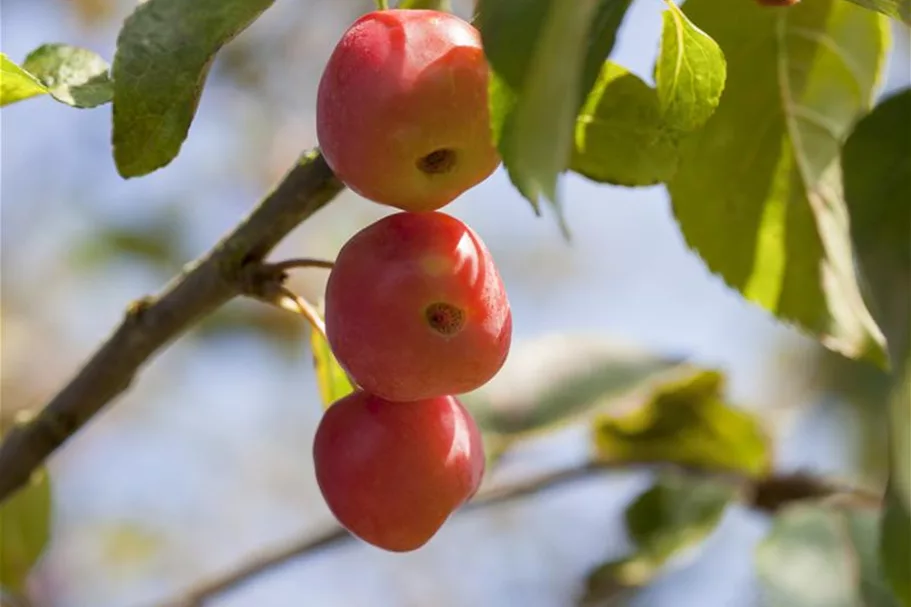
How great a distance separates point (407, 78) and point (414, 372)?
125mm

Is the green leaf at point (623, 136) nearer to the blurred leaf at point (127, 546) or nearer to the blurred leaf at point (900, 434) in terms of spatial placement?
the blurred leaf at point (900, 434)

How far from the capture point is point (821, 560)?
0.98 m

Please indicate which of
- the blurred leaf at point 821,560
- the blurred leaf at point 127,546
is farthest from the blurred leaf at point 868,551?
the blurred leaf at point 127,546

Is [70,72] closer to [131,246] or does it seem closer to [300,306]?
[300,306]

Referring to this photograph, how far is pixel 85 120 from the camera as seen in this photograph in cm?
262

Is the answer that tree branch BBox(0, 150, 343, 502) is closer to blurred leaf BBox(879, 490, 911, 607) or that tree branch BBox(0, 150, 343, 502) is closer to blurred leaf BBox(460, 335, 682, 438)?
blurred leaf BBox(879, 490, 911, 607)

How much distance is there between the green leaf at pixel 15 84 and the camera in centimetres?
52

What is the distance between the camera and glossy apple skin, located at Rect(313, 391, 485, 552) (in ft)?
1.79

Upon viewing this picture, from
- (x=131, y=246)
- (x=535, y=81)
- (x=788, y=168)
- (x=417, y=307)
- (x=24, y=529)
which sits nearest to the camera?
(x=535, y=81)

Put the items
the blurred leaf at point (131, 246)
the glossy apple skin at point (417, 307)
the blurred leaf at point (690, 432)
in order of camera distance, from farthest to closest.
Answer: the blurred leaf at point (131, 246)
the blurred leaf at point (690, 432)
the glossy apple skin at point (417, 307)

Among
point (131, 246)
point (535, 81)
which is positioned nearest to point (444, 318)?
point (535, 81)

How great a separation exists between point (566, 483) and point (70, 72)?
76cm

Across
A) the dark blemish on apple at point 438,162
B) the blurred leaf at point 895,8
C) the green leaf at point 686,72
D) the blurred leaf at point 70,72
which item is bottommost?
the green leaf at point 686,72

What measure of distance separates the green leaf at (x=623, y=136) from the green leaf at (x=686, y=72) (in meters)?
0.01
